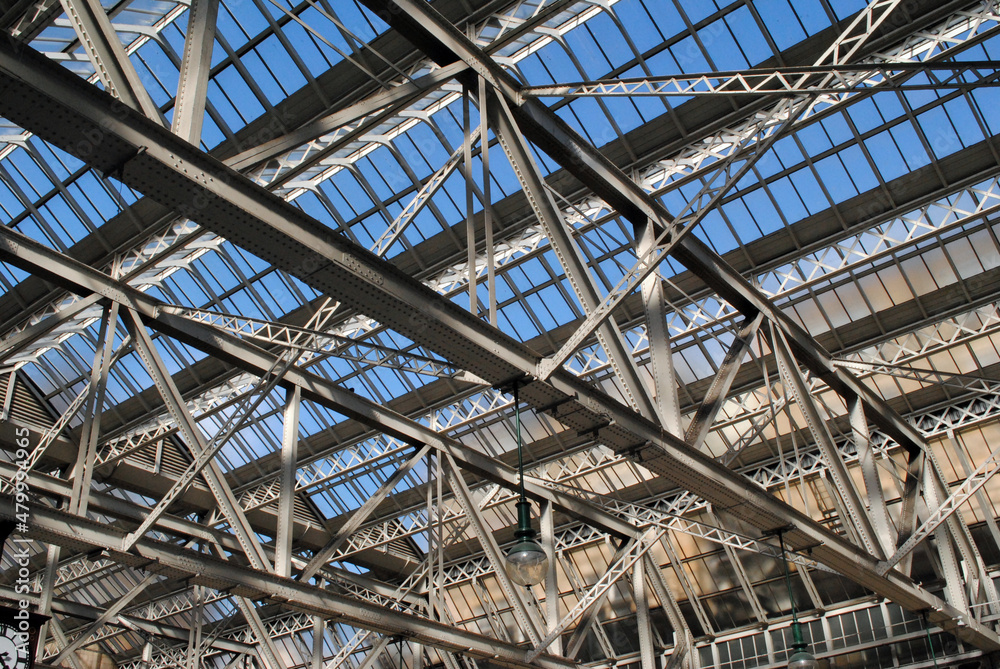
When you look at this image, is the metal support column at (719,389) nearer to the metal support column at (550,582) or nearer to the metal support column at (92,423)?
the metal support column at (550,582)

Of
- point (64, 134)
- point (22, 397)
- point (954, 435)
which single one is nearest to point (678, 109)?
point (954, 435)

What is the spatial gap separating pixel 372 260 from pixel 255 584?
306 inches

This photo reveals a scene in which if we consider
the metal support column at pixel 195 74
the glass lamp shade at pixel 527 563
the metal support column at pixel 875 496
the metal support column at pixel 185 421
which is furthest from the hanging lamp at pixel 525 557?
the metal support column at pixel 875 496

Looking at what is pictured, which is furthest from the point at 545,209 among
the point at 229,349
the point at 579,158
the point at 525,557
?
the point at 229,349

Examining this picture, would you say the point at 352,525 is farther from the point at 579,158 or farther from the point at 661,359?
the point at 579,158

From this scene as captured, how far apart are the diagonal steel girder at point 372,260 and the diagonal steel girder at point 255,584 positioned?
3.51 meters

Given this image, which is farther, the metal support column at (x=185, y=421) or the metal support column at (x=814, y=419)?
the metal support column at (x=814, y=419)

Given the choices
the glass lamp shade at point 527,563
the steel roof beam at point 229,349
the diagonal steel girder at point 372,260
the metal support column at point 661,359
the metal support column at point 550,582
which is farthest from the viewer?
the metal support column at point 550,582

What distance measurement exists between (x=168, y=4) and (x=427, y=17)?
35.5 ft

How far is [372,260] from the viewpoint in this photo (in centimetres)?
913

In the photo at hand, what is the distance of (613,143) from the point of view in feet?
67.9

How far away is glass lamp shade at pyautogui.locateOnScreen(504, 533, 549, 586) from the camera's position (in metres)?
9.39

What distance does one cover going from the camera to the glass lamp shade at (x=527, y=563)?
370 inches

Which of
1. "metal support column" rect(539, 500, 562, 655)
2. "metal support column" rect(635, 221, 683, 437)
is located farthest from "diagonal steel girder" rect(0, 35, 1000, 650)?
"metal support column" rect(539, 500, 562, 655)
